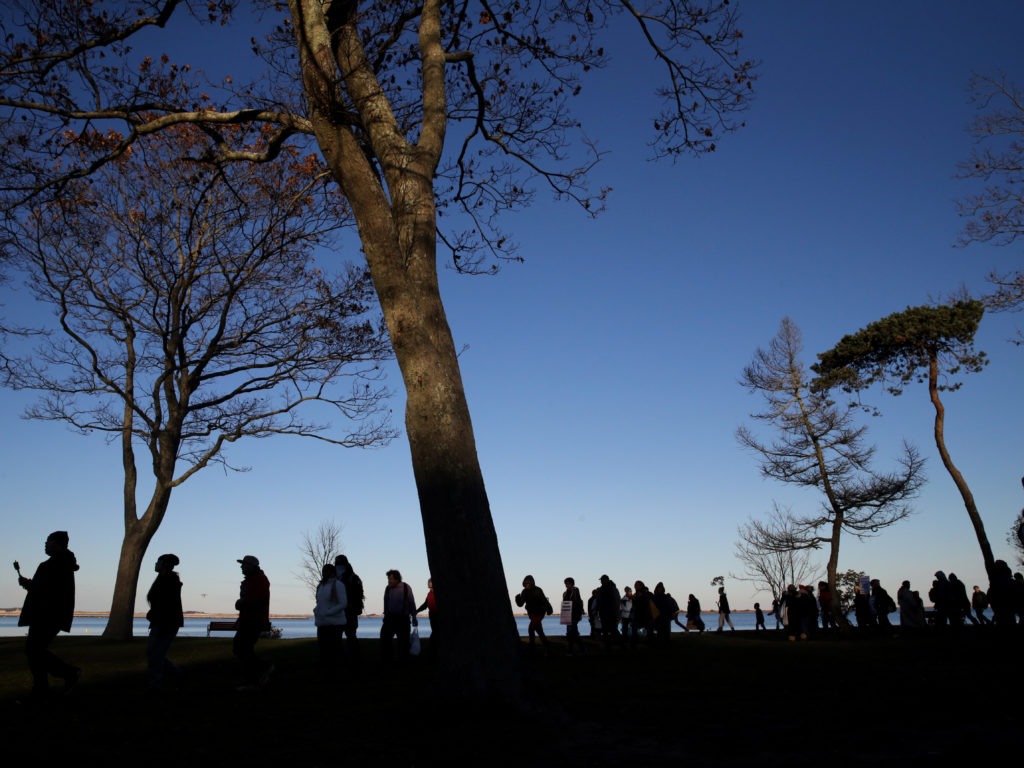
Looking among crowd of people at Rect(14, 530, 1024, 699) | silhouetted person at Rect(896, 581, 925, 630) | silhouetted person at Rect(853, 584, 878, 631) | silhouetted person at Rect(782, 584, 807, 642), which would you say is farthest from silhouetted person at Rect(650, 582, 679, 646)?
silhouetted person at Rect(853, 584, 878, 631)

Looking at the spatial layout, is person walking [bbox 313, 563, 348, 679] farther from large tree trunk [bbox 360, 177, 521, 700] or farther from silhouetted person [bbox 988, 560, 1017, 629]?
silhouetted person [bbox 988, 560, 1017, 629]

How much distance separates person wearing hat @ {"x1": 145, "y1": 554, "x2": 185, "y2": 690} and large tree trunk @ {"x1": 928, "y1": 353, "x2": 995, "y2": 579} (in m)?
21.9

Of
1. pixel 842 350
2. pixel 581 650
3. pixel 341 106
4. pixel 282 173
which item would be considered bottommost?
pixel 581 650

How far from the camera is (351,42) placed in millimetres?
8516

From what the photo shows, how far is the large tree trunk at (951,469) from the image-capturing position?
23.6 metres

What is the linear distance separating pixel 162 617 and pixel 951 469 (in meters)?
24.8

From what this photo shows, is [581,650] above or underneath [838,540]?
underneath

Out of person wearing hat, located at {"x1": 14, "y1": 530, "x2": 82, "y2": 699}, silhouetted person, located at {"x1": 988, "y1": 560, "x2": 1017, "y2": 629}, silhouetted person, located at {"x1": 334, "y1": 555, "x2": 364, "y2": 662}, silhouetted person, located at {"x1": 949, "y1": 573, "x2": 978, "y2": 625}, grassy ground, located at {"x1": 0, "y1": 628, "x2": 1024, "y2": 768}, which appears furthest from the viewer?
silhouetted person, located at {"x1": 949, "y1": 573, "x2": 978, "y2": 625}

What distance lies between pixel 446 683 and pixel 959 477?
24576 millimetres

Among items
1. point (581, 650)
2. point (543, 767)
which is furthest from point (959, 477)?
point (543, 767)

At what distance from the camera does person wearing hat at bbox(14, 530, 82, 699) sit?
7.91 metres

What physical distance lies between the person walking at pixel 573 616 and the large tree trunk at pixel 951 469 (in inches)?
503

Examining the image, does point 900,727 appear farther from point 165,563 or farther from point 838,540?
point 838,540

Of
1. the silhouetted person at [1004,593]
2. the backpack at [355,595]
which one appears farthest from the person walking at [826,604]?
the backpack at [355,595]
